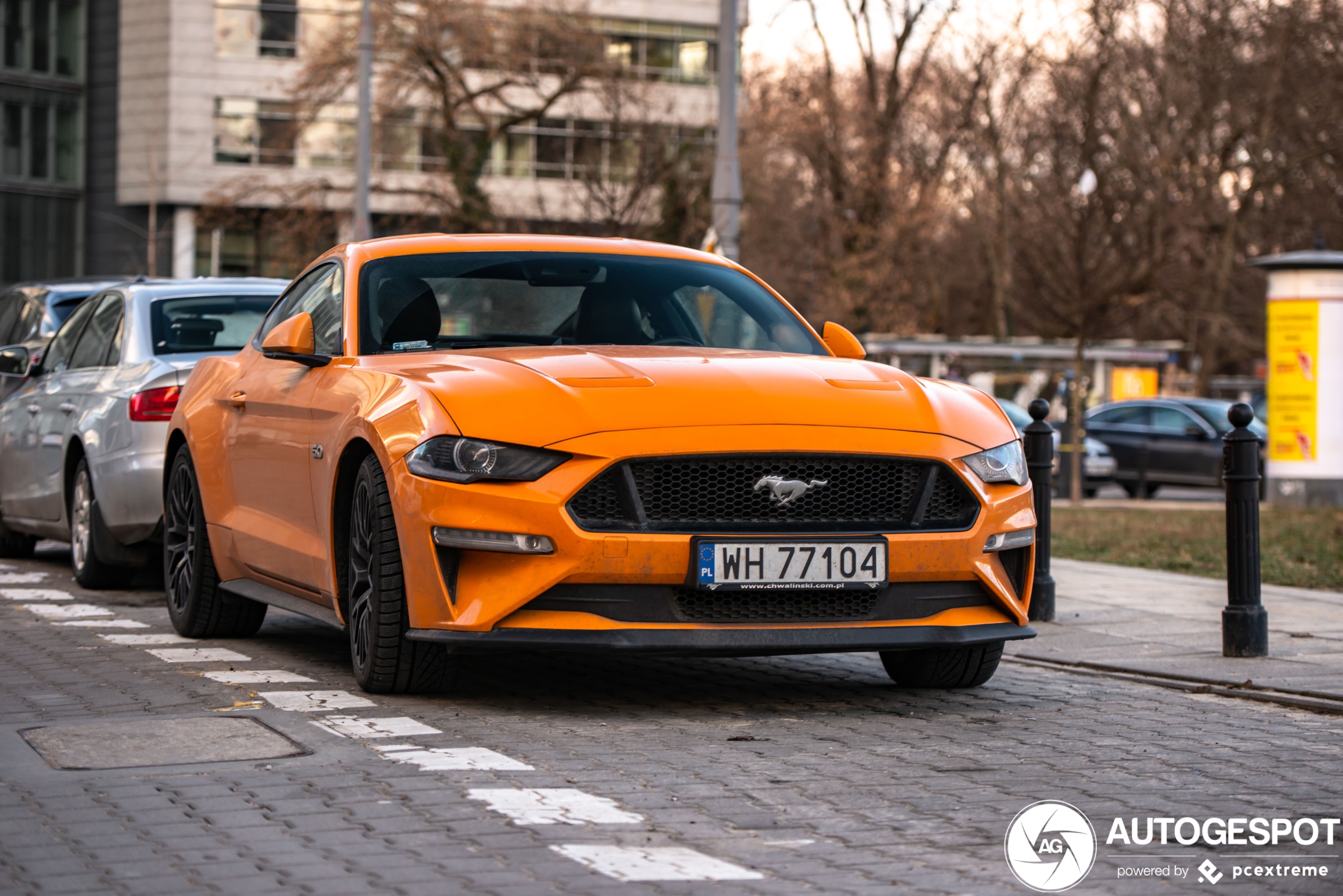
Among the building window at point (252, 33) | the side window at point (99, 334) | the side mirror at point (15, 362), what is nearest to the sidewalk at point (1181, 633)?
the side window at point (99, 334)

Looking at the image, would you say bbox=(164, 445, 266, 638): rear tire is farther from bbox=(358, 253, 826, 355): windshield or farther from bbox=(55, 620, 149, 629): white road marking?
bbox=(358, 253, 826, 355): windshield

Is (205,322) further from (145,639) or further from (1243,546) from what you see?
(1243,546)

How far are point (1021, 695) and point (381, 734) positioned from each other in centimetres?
248

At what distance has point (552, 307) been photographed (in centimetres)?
728

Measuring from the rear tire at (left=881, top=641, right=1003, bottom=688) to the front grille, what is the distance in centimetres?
85

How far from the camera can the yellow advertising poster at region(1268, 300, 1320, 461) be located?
73.8 ft

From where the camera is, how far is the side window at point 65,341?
11.6 metres

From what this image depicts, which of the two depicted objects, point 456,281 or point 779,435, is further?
point 456,281

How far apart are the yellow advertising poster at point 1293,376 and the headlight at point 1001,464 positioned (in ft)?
55.5

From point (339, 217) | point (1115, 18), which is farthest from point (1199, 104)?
point (339, 217)

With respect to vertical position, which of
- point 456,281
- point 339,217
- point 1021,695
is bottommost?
point 1021,695

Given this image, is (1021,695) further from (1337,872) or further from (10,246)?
(10,246)

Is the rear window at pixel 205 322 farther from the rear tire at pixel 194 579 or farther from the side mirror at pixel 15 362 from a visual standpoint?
the rear tire at pixel 194 579

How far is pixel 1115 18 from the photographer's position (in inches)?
1610
